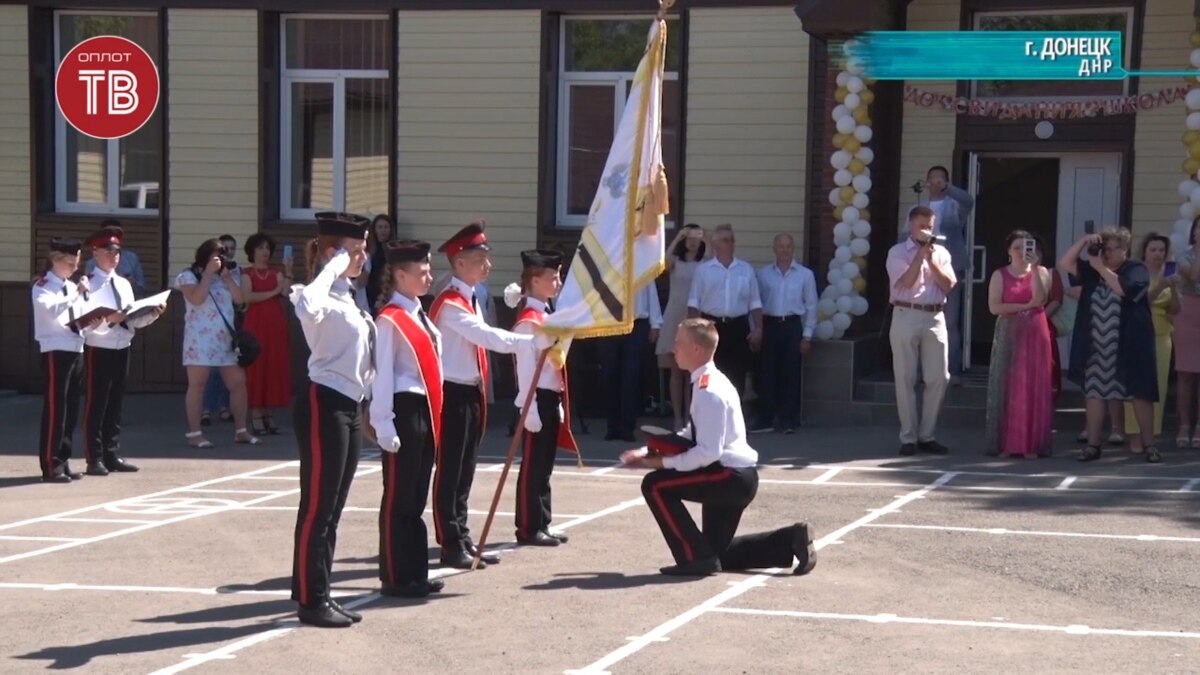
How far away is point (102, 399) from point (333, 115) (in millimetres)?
6735

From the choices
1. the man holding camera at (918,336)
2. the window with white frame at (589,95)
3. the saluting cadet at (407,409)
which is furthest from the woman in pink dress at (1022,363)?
the saluting cadet at (407,409)

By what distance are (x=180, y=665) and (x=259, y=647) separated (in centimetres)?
45

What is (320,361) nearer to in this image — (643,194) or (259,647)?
(259,647)

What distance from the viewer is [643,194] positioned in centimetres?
985

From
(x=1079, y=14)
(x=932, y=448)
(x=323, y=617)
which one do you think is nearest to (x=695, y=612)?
(x=323, y=617)

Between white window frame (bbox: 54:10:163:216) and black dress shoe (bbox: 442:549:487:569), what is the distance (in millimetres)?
11068

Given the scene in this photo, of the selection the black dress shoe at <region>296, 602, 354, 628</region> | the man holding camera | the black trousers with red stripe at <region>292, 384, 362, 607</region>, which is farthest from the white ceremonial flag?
the man holding camera

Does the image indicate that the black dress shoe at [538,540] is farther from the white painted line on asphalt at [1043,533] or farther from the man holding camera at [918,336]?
the man holding camera at [918,336]

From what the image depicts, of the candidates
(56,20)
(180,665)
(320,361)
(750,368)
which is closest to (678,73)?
(750,368)

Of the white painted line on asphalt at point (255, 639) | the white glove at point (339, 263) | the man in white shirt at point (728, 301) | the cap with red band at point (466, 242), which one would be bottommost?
the white painted line on asphalt at point (255, 639)

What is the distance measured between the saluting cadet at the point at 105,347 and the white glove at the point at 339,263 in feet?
18.5

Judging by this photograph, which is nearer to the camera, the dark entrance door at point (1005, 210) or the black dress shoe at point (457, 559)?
the black dress shoe at point (457, 559)

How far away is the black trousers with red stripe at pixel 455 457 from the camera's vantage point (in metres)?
Result: 9.52

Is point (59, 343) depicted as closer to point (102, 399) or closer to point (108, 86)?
point (102, 399)
